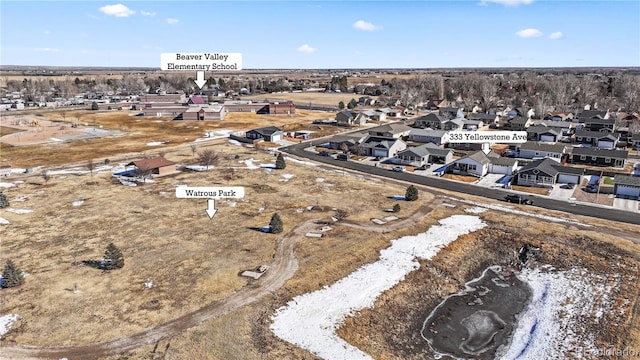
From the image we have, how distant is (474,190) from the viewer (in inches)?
2088

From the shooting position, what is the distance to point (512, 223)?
41.4 m

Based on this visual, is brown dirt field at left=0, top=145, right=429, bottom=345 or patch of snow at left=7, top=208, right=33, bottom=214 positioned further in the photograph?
patch of snow at left=7, top=208, right=33, bottom=214

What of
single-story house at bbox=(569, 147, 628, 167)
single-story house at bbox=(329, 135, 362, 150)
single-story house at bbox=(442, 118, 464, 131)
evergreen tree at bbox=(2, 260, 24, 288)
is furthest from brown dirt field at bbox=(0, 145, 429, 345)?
single-story house at bbox=(442, 118, 464, 131)

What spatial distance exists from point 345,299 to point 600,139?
73400mm

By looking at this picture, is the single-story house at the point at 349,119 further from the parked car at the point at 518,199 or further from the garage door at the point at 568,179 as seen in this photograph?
the parked car at the point at 518,199

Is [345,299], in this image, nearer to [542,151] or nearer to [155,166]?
[155,166]

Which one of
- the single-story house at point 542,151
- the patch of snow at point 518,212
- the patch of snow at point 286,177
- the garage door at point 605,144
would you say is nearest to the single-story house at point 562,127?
the garage door at point 605,144

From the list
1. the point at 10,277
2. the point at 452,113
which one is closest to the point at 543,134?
the point at 452,113

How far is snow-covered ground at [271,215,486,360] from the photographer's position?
2367 cm

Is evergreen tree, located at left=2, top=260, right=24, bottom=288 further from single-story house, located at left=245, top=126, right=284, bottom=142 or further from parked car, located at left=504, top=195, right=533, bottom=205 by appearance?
single-story house, located at left=245, top=126, right=284, bottom=142

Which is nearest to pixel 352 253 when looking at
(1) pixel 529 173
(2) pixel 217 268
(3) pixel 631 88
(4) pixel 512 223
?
(2) pixel 217 268

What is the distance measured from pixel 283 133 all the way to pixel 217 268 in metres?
61.9

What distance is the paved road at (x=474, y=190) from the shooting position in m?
44.0

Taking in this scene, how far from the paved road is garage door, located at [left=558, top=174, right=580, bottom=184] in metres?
8.65
